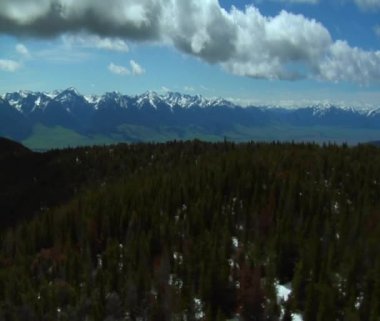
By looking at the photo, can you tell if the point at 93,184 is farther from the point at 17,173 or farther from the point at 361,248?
the point at 361,248

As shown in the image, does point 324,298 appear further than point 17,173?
No

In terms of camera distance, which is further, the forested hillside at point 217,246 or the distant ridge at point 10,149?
the distant ridge at point 10,149

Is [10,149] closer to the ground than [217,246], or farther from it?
farther from it

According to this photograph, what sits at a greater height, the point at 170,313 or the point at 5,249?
the point at 170,313

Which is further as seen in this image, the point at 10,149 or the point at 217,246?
the point at 10,149

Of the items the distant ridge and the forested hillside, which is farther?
the distant ridge

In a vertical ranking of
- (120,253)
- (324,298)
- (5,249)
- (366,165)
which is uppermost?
(366,165)

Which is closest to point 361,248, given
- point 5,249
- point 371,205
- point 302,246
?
point 302,246

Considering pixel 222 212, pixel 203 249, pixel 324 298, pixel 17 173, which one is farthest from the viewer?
pixel 17 173
